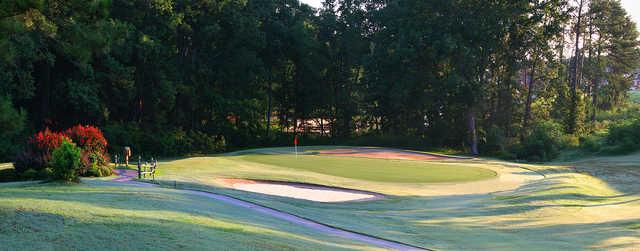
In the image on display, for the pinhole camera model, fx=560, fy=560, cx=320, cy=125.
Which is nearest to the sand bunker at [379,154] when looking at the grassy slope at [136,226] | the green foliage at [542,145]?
the green foliage at [542,145]

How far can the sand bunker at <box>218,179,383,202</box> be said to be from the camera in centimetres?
1978

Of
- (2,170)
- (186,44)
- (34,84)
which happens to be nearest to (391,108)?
(186,44)

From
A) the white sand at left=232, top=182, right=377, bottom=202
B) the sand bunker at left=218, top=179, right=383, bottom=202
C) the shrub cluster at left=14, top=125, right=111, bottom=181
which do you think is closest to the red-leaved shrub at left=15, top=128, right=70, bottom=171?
the shrub cluster at left=14, top=125, right=111, bottom=181

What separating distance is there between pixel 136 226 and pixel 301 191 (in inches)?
508

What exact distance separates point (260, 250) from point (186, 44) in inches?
1689

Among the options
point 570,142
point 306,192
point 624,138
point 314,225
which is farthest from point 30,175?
point 570,142

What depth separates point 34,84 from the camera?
38.6 metres

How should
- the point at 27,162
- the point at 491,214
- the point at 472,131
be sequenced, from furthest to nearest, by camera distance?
the point at 472,131 → the point at 27,162 → the point at 491,214

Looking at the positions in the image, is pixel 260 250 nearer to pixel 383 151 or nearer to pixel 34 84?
pixel 383 151

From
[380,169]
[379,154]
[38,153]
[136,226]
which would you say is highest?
[38,153]

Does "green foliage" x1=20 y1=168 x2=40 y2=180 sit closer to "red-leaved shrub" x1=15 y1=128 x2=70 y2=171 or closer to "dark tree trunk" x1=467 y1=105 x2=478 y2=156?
"red-leaved shrub" x1=15 y1=128 x2=70 y2=171

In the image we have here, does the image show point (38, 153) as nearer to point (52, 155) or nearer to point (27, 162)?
point (27, 162)

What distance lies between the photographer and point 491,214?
16.0 metres

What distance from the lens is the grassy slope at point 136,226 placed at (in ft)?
24.6
